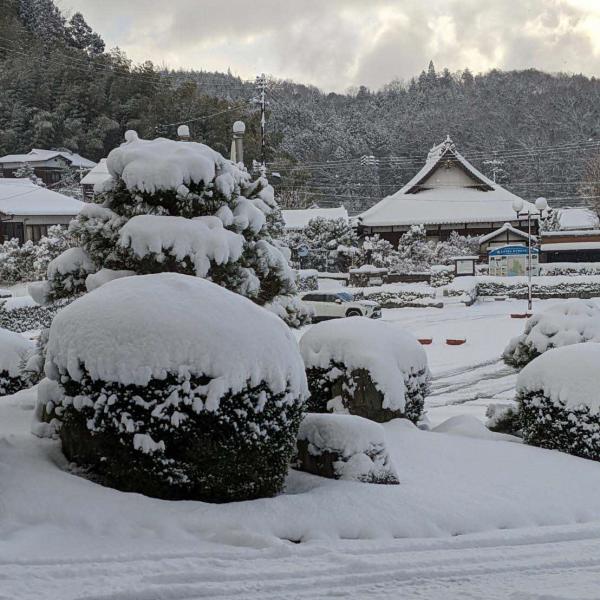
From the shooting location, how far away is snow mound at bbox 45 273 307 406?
5.20m

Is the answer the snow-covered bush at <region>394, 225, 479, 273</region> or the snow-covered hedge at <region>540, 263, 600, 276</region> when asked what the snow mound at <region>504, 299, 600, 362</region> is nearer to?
the snow-covered hedge at <region>540, 263, 600, 276</region>

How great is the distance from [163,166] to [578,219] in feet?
179

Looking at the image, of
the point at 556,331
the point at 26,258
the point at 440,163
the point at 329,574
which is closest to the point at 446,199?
the point at 440,163

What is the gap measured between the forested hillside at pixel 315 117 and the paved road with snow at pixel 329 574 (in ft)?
176

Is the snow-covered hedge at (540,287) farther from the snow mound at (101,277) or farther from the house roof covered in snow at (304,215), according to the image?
the snow mound at (101,277)

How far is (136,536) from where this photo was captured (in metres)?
4.73

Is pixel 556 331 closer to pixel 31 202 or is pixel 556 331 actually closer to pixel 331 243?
pixel 331 243

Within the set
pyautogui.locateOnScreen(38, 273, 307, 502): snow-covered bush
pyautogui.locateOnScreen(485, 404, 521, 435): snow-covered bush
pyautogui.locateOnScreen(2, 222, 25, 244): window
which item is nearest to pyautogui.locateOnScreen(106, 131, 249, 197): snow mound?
pyautogui.locateOnScreen(38, 273, 307, 502): snow-covered bush

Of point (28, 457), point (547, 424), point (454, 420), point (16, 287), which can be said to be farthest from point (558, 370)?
point (16, 287)

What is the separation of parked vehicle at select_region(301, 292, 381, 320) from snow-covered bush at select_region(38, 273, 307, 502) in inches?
917

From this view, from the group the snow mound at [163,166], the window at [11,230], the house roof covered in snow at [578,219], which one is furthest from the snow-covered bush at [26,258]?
the house roof covered in snow at [578,219]

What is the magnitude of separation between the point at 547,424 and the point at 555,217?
47677 mm

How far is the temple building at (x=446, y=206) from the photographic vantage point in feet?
154

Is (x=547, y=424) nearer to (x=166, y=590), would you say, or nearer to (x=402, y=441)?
(x=402, y=441)
